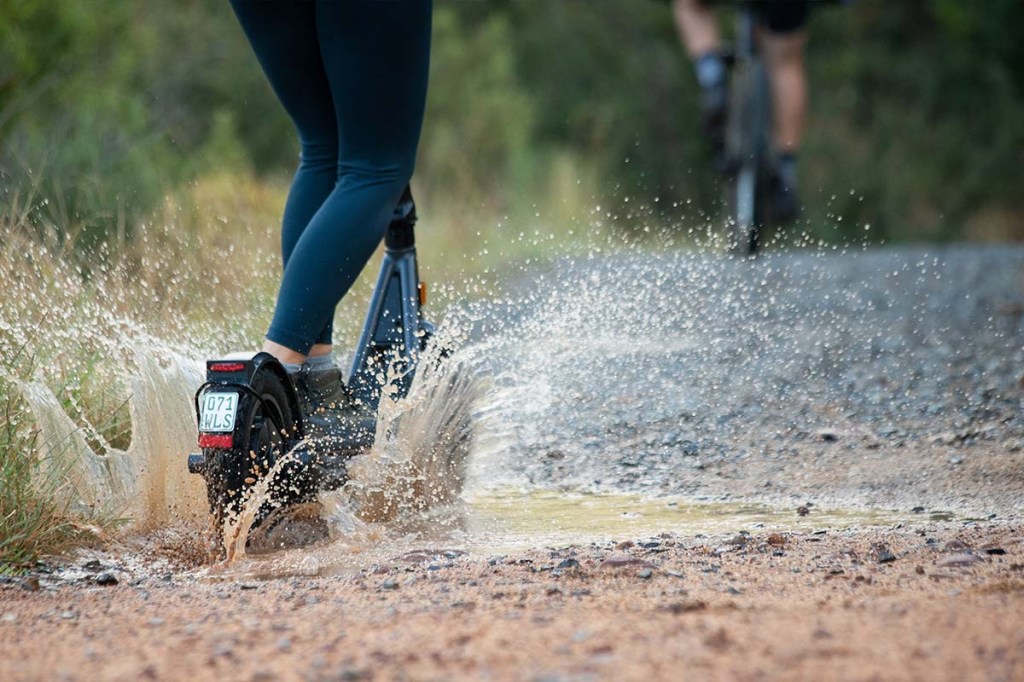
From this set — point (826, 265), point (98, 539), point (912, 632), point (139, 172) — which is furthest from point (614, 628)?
point (826, 265)

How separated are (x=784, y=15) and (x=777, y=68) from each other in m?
0.27

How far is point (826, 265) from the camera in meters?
8.58

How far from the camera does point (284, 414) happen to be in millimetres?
2715

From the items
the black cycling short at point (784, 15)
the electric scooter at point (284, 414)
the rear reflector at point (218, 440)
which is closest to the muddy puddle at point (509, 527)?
the electric scooter at point (284, 414)

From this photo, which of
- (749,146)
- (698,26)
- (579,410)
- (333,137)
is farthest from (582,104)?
(333,137)

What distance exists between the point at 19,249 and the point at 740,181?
458 cm

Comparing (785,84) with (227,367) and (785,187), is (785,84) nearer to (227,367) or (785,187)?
(785,187)

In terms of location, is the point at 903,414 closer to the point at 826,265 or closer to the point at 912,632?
the point at 912,632

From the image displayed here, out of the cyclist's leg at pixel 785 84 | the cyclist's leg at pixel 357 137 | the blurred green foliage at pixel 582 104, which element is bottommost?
the cyclist's leg at pixel 357 137

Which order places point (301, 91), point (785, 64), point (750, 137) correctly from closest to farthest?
point (301, 91), point (785, 64), point (750, 137)

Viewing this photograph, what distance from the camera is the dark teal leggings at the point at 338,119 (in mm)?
2770

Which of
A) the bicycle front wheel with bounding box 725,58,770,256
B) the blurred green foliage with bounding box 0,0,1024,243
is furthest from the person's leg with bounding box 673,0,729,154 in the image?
the blurred green foliage with bounding box 0,0,1024,243

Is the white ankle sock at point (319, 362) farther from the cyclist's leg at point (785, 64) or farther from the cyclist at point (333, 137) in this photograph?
the cyclist's leg at point (785, 64)

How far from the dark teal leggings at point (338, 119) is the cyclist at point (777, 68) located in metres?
4.42
